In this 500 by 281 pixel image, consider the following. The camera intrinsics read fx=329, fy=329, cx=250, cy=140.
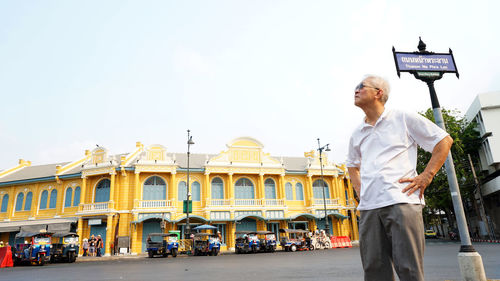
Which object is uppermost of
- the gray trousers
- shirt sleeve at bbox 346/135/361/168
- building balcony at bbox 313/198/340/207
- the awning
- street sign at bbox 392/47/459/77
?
street sign at bbox 392/47/459/77

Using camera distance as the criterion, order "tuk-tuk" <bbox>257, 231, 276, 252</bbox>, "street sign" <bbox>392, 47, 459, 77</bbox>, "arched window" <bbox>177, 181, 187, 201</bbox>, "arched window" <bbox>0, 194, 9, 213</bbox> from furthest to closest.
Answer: "arched window" <bbox>0, 194, 9, 213</bbox>
"arched window" <bbox>177, 181, 187, 201</bbox>
"tuk-tuk" <bbox>257, 231, 276, 252</bbox>
"street sign" <bbox>392, 47, 459, 77</bbox>

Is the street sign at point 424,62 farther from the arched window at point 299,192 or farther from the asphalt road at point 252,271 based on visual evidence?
the arched window at point 299,192

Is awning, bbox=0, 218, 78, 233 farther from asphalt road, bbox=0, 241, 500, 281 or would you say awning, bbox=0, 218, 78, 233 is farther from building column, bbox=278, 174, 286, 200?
building column, bbox=278, 174, 286, 200

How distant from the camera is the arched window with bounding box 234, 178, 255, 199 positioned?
29.2 meters

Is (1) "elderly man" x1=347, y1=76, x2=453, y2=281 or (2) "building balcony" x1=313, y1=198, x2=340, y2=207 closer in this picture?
(1) "elderly man" x1=347, y1=76, x2=453, y2=281

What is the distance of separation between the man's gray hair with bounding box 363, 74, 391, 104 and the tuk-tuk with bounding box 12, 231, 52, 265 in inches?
718

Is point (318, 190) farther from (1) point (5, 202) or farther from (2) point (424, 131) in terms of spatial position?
(2) point (424, 131)

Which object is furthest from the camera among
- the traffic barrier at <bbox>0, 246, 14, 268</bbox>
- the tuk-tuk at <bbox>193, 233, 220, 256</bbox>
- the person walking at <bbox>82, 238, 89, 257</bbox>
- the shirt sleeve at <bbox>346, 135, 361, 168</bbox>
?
the person walking at <bbox>82, 238, 89, 257</bbox>

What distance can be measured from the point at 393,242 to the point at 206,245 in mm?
19803

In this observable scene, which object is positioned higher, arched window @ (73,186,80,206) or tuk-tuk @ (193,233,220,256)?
arched window @ (73,186,80,206)

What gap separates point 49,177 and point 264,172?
728 inches

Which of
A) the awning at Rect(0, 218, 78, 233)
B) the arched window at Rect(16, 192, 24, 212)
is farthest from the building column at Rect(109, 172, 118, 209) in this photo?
the arched window at Rect(16, 192, 24, 212)

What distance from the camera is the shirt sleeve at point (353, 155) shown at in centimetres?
284

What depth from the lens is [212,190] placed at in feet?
94.2
